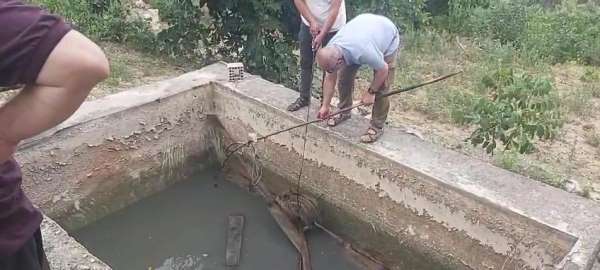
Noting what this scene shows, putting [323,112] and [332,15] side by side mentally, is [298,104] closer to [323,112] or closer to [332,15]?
[323,112]

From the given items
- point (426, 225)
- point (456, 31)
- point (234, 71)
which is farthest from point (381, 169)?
point (456, 31)

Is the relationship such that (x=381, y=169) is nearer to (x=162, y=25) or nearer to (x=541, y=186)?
(x=541, y=186)

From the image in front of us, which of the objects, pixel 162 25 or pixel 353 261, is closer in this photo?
pixel 353 261

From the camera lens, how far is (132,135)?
4223 millimetres

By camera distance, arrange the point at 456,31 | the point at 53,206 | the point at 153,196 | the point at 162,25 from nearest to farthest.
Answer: the point at 53,206, the point at 153,196, the point at 162,25, the point at 456,31

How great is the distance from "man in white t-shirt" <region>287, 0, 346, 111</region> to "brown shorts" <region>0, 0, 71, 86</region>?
2910 mm

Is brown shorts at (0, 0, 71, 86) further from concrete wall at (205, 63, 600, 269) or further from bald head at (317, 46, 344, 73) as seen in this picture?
concrete wall at (205, 63, 600, 269)

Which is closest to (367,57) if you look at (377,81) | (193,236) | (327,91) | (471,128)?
(377,81)

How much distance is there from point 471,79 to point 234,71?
299 centimetres

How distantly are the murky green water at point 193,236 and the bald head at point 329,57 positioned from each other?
4.51 feet

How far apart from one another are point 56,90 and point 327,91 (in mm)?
2730

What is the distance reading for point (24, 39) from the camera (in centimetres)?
116

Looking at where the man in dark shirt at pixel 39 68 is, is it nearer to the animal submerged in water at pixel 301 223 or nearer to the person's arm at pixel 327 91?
the person's arm at pixel 327 91

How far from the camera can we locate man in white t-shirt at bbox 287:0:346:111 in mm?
3998
